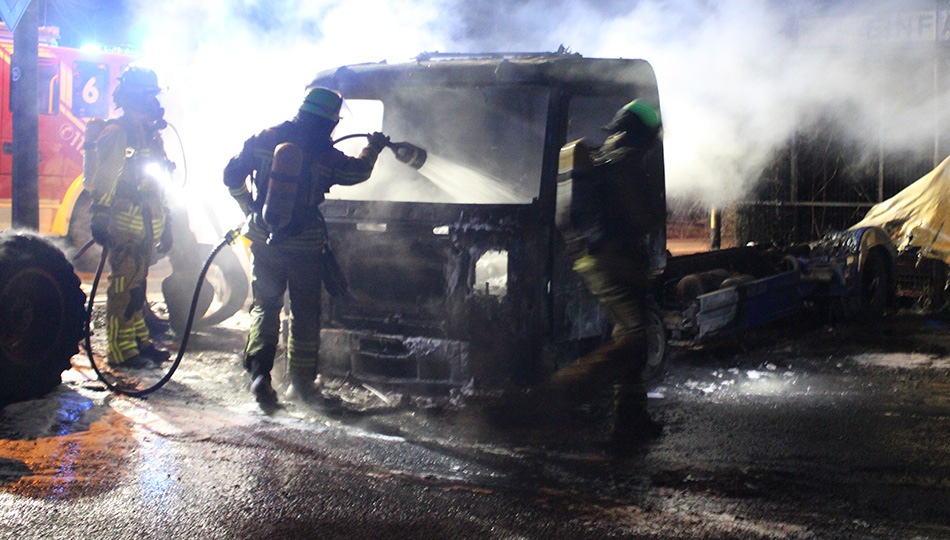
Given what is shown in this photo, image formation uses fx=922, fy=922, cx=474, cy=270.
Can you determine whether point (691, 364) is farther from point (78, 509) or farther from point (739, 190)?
point (739, 190)

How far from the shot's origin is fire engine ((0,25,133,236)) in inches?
458

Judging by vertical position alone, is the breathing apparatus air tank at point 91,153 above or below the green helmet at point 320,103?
below

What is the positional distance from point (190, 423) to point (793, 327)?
617 centimetres

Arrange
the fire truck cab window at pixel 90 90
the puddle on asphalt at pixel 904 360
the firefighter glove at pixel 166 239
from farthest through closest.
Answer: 1. the fire truck cab window at pixel 90 90
2. the puddle on asphalt at pixel 904 360
3. the firefighter glove at pixel 166 239

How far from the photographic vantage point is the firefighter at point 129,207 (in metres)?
6.46

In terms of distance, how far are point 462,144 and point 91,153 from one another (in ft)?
8.82

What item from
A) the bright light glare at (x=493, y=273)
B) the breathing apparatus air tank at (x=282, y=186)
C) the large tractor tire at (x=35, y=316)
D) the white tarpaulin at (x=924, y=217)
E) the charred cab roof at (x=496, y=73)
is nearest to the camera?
the large tractor tire at (x=35, y=316)

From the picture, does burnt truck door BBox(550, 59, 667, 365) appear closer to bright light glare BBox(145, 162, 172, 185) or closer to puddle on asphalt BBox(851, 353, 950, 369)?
puddle on asphalt BBox(851, 353, 950, 369)

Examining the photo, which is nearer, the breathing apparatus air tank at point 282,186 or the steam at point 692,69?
the breathing apparatus air tank at point 282,186

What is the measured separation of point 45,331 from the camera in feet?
18.1

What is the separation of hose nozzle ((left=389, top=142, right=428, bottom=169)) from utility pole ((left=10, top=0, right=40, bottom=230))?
115 inches

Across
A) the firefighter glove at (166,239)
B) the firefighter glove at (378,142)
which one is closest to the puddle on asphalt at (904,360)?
the firefighter glove at (378,142)

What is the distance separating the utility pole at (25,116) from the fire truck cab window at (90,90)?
16.7 ft

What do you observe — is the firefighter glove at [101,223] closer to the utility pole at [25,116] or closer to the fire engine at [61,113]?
the utility pole at [25,116]
